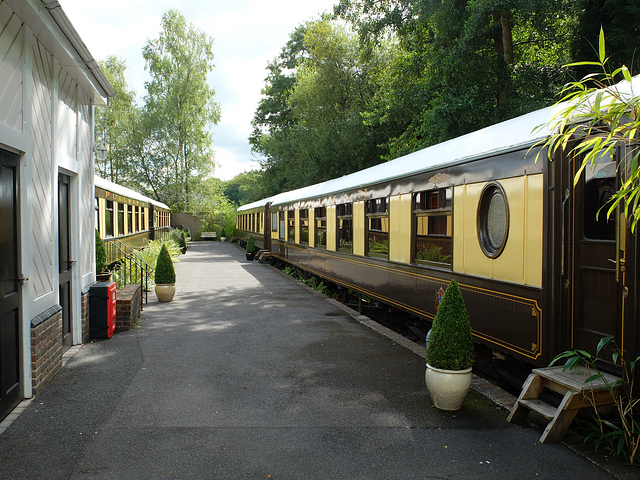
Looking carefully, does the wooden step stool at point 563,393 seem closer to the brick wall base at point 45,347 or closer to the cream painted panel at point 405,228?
the cream painted panel at point 405,228

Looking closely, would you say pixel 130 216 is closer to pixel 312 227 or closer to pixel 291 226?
pixel 291 226

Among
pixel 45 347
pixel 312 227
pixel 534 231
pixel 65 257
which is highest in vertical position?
pixel 312 227

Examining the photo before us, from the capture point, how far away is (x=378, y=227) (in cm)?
890

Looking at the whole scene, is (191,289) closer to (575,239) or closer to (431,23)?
(575,239)

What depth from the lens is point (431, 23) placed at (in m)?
16.9

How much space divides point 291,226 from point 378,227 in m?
8.54

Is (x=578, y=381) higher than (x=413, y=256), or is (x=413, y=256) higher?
(x=413, y=256)

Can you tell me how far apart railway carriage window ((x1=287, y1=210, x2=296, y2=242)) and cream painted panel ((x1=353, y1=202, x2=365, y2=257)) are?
6.58 m

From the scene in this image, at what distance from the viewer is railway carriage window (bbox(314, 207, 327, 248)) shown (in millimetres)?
12672

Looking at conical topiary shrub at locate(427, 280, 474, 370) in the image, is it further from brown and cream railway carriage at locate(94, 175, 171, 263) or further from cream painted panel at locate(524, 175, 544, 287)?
brown and cream railway carriage at locate(94, 175, 171, 263)

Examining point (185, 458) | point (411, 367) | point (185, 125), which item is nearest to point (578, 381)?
point (411, 367)

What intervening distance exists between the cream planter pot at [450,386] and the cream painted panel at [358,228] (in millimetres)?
5200

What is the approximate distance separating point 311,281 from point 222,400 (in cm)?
999

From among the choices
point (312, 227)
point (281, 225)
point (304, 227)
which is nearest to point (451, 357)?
point (312, 227)
